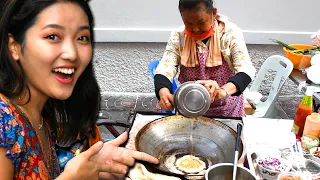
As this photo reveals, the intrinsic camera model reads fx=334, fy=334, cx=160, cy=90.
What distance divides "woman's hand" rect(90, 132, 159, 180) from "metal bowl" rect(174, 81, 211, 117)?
364mm

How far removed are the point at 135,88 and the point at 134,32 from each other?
1584 mm

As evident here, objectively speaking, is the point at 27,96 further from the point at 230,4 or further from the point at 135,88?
the point at 230,4

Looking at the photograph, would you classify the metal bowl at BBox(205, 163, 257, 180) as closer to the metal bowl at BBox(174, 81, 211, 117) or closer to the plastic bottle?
the metal bowl at BBox(174, 81, 211, 117)

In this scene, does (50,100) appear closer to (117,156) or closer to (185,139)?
(117,156)

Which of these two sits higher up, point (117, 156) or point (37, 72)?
point (37, 72)

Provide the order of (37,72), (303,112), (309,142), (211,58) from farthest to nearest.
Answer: (211,58), (303,112), (309,142), (37,72)

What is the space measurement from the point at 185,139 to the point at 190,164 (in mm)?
197

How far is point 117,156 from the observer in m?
1.60

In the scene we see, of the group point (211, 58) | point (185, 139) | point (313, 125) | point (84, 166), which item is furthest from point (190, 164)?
point (211, 58)

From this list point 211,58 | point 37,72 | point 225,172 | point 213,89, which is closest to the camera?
point 37,72

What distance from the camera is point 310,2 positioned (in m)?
5.85

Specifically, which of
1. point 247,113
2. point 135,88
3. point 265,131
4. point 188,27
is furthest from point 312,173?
point 135,88

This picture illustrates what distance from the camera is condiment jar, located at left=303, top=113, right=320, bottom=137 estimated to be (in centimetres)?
176

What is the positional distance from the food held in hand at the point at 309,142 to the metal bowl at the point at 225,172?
0.54m
